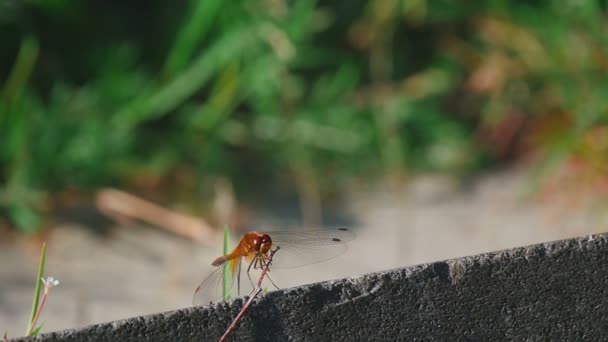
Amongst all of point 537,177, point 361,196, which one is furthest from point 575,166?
point 361,196

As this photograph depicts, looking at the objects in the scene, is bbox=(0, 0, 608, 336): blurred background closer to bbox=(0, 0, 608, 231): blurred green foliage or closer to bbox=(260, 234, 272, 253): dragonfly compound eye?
bbox=(0, 0, 608, 231): blurred green foliage

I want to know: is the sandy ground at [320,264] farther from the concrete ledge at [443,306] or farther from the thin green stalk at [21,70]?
the concrete ledge at [443,306]

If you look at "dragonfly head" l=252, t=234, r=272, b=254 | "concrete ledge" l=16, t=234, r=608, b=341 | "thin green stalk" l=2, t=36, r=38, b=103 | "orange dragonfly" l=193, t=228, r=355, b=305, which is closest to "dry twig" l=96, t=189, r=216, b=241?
"thin green stalk" l=2, t=36, r=38, b=103

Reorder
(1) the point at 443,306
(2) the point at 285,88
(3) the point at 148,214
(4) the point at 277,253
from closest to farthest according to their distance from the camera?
(1) the point at 443,306 < (4) the point at 277,253 < (3) the point at 148,214 < (2) the point at 285,88

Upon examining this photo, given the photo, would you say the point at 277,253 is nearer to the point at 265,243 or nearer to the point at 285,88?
the point at 265,243

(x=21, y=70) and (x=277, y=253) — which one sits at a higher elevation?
(x=21, y=70)

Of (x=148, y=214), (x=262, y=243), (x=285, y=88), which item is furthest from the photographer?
(x=285, y=88)

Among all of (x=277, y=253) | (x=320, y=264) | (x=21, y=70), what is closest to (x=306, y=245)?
(x=277, y=253)

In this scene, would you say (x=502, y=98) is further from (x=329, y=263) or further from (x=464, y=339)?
(x=464, y=339)
